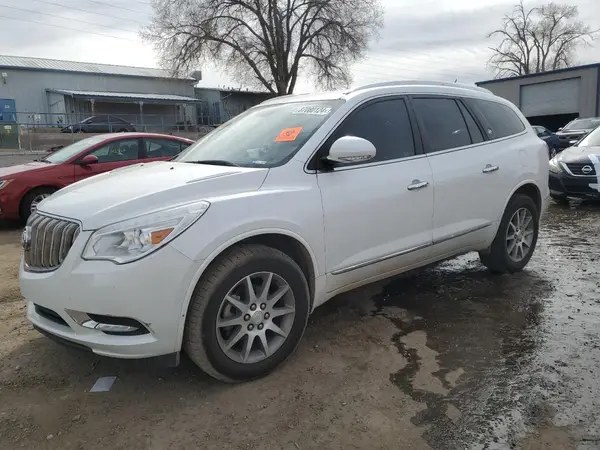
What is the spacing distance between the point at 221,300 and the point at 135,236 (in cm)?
57

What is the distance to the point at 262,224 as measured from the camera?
9.84 feet

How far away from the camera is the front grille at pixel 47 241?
9.29 feet

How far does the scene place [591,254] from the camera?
19.1 ft

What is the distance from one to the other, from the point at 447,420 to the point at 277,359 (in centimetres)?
103

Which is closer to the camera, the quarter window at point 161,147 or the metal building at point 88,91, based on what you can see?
the quarter window at point 161,147

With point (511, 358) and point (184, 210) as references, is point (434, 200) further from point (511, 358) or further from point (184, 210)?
point (184, 210)

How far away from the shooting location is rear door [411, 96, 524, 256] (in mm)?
4105

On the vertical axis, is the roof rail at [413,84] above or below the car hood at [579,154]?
above

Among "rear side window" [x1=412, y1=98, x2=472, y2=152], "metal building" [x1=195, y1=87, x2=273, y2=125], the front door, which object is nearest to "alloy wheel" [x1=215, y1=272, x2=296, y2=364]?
the front door

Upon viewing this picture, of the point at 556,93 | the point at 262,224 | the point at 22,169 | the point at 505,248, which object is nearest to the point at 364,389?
the point at 262,224

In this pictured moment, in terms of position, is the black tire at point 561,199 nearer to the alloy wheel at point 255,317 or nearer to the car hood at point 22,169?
the alloy wheel at point 255,317

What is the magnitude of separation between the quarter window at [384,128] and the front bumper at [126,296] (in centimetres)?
152

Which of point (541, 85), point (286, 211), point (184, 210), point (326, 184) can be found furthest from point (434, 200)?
point (541, 85)

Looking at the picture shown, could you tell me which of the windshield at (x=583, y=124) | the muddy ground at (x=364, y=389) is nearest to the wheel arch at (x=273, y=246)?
the muddy ground at (x=364, y=389)
